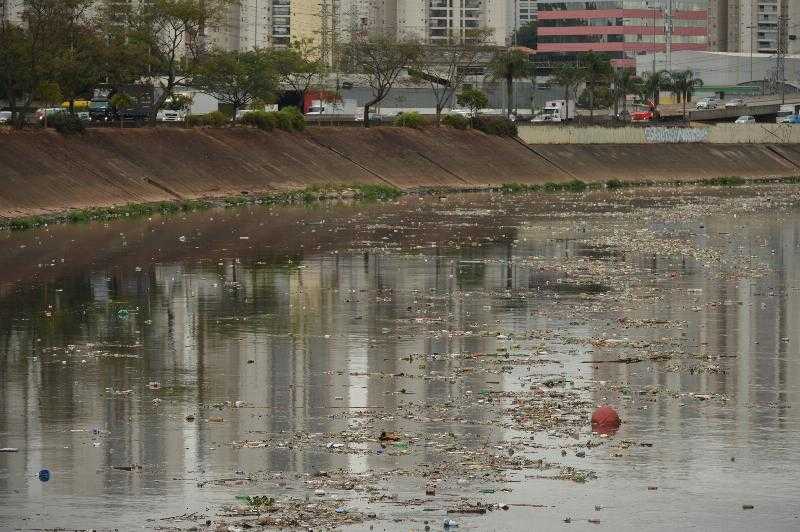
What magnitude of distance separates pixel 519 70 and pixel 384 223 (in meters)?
89.6

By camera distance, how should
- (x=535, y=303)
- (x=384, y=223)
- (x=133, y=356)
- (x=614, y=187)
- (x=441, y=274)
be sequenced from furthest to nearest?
(x=614, y=187)
(x=384, y=223)
(x=441, y=274)
(x=535, y=303)
(x=133, y=356)

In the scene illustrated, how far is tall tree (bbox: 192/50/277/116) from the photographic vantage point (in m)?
106

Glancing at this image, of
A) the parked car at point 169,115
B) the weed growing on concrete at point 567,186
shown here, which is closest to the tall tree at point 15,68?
the parked car at point 169,115

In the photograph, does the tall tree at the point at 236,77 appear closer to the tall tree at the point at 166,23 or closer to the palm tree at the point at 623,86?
the tall tree at the point at 166,23

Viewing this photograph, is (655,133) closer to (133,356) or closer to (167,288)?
(167,288)

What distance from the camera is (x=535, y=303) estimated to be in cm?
3753

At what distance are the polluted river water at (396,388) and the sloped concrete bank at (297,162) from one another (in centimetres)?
2097

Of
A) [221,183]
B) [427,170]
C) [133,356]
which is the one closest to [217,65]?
[427,170]

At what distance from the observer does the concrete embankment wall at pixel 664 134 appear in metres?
120

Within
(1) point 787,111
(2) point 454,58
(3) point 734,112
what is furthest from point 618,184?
(1) point 787,111

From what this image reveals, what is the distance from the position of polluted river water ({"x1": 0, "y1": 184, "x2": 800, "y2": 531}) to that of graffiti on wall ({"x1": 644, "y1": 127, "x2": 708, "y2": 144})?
76.8 metres

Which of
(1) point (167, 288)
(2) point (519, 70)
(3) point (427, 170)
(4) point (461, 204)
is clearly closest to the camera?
(1) point (167, 288)

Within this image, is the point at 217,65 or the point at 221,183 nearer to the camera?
the point at 221,183

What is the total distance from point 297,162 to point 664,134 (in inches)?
1781
